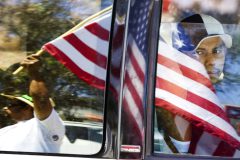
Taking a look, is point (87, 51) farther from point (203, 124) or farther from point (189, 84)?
point (203, 124)

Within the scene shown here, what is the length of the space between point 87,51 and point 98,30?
0.12 metres

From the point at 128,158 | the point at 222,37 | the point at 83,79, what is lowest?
the point at 128,158

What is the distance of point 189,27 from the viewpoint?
112 inches

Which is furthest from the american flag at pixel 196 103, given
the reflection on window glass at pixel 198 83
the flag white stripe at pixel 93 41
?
the flag white stripe at pixel 93 41

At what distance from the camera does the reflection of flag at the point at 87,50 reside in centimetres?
280

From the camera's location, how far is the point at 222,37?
9.43ft

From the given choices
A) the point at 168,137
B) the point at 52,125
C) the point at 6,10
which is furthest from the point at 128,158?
the point at 6,10

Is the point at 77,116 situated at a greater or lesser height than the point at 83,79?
lesser

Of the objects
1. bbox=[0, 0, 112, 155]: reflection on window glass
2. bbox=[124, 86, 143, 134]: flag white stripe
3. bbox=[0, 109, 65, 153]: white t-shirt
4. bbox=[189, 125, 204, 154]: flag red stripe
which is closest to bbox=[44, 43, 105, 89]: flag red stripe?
bbox=[0, 0, 112, 155]: reflection on window glass

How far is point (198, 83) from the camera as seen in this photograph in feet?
9.39

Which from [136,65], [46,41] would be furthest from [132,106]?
[46,41]

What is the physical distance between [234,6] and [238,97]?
48cm

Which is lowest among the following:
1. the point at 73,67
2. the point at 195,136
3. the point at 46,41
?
the point at 195,136

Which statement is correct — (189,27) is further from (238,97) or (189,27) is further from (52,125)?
(52,125)
